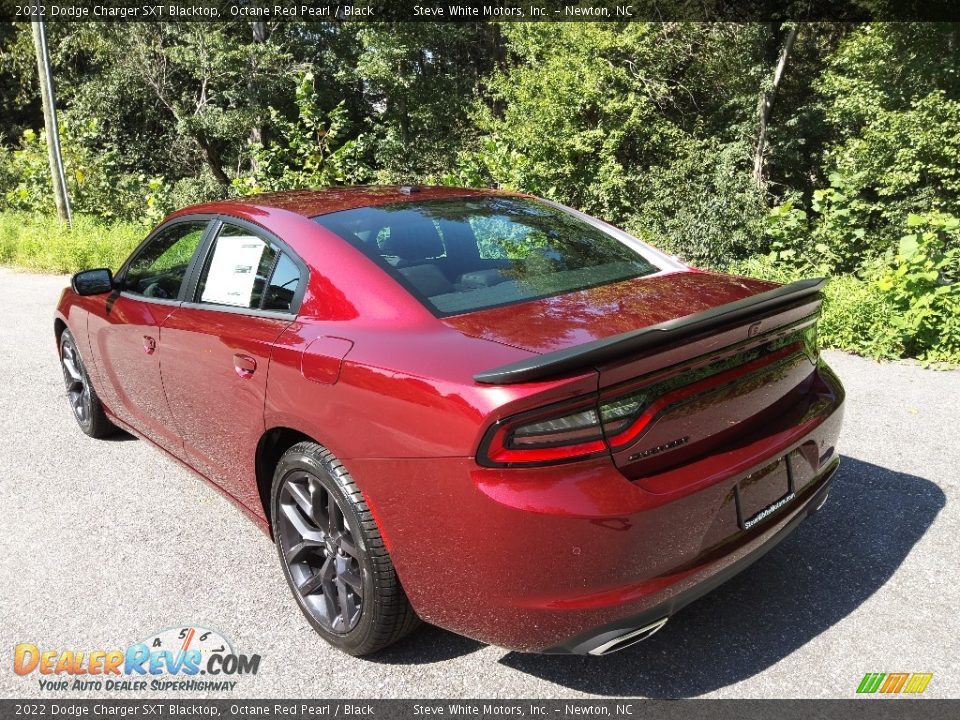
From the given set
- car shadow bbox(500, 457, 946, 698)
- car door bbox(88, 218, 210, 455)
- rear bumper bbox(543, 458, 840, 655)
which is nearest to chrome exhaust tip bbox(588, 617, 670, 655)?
rear bumper bbox(543, 458, 840, 655)

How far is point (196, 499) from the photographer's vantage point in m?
3.86

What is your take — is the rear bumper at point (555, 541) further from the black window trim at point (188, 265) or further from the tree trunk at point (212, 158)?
the tree trunk at point (212, 158)

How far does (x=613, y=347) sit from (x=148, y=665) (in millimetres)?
1994

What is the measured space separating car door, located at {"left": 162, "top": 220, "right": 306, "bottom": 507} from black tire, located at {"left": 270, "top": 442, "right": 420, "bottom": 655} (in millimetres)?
296

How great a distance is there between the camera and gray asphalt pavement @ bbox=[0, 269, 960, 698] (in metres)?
2.43

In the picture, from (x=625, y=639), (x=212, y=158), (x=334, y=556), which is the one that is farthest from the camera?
(x=212, y=158)

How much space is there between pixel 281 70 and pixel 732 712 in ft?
89.9

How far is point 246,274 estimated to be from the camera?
3.04 metres

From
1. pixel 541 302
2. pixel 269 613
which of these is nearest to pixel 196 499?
pixel 269 613

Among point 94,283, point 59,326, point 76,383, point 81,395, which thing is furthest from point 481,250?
point 59,326

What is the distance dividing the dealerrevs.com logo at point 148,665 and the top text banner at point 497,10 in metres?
20.5

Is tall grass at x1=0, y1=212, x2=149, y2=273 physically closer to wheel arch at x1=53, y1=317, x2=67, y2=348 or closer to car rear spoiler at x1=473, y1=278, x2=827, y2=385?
wheel arch at x1=53, y1=317, x2=67, y2=348

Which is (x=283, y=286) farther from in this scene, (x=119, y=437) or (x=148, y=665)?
(x=119, y=437)

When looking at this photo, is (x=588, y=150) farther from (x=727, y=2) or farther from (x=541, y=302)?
(x=541, y=302)
